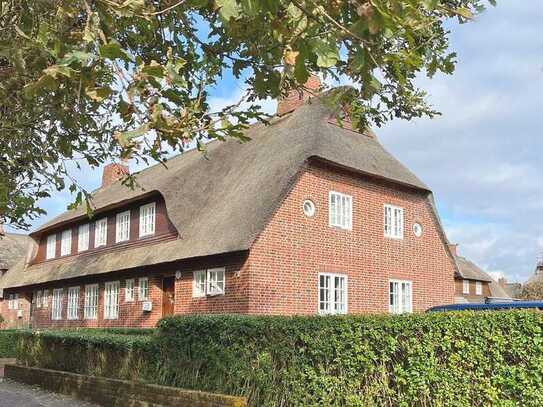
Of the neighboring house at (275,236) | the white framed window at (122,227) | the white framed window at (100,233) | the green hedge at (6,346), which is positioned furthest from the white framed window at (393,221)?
the green hedge at (6,346)

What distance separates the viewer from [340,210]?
62.2 ft

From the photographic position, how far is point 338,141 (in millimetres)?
19328

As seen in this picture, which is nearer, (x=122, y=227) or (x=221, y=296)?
(x=221, y=296)

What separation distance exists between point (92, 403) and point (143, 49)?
728cm

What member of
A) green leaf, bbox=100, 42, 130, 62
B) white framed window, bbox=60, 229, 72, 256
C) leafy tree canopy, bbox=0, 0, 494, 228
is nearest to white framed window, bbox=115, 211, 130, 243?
white framed window, bbox=60, 229, 72, 256

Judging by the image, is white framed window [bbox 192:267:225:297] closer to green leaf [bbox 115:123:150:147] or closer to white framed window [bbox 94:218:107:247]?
white framed window [bbox 94:218:107:247]

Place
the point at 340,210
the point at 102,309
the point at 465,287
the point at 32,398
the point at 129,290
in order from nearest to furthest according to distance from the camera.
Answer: the point at 32,398 → the point at 340,210 → the point at 129,290 → the point at 102,309 → the point at 465,287

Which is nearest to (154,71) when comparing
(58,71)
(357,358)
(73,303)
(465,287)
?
(58,71)

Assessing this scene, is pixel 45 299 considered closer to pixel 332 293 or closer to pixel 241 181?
pixel 241 181

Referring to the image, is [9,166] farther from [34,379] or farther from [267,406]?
[34,379]

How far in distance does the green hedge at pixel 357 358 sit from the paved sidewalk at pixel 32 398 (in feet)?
6.30

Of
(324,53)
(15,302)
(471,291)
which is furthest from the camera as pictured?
(471,291)

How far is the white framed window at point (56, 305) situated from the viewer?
26500 mm

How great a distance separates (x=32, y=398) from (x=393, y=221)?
1248cm
